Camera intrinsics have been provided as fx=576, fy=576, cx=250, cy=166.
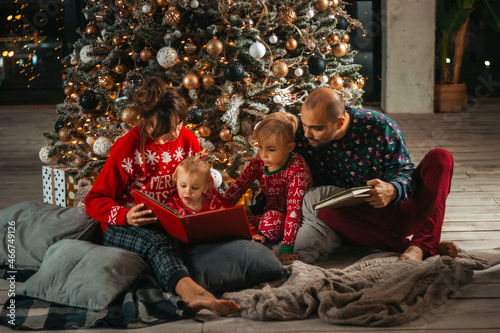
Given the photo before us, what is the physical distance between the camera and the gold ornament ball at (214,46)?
2.87 m

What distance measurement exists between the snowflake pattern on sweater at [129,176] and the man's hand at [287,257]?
53 centimetres

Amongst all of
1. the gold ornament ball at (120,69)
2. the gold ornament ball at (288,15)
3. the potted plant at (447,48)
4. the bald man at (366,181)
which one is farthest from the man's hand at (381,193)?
the potted plant at (447,48)

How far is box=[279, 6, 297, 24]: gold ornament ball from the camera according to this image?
9.93 feet

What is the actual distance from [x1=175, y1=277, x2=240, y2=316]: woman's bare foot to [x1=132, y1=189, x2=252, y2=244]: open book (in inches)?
8.2

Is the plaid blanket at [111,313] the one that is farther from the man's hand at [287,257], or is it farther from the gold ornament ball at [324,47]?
the gold ornament ball at [324,47]

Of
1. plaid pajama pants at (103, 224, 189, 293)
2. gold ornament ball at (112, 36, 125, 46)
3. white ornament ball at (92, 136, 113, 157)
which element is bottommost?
plaid pajama pants at (103, 224, 189, 293)

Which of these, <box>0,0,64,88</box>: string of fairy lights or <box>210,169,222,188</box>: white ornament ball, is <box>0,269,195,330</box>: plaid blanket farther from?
<box>0,0,64,88</box>: string of fairy lights

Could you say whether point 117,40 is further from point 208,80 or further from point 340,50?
point 340,50

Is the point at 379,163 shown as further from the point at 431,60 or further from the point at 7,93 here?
the point at 7,93

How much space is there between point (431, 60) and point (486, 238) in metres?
4.15

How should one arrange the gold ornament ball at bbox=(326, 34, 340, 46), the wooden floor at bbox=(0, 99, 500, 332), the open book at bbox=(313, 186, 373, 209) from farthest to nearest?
the gold ornament ball at bbox=(326, 34, 340, 46) < the open book at bbox=(313, 186, 373, 209) < the wooden floor at bbox=(0, 99, 500, 332)

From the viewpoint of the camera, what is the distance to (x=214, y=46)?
9.43ft

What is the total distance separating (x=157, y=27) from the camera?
3035 millimetres

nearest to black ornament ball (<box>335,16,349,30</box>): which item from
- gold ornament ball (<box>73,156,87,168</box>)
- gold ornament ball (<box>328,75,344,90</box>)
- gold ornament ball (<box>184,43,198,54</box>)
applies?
gold ornament ball (<box>328,75,344,90</box>)
